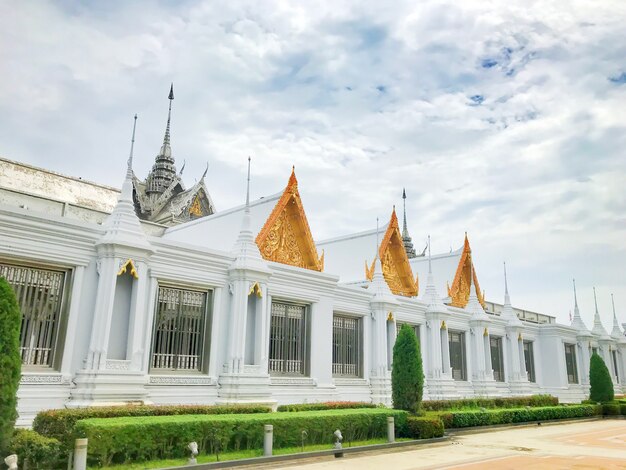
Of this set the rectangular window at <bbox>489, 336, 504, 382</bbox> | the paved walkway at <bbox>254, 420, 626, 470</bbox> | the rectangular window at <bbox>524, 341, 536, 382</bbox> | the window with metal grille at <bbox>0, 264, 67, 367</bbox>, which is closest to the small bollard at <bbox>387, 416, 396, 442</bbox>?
the paved walkway at <bbox>254, 420, 626, 470</bbox>

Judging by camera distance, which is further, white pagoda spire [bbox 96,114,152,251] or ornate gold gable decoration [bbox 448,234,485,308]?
ornate gold gable decoration [bbox 448,234,485,308]

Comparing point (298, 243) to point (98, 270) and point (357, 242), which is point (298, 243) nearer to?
point (357, 242)

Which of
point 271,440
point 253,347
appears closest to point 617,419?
point 253,347

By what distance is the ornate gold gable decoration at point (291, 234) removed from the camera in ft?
66.8

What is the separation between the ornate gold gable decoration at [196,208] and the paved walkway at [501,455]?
23923 mm

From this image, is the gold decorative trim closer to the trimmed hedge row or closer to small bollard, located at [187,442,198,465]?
small bollard, located at [187,442,198,465]

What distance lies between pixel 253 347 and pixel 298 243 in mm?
6651

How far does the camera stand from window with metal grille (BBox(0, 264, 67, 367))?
38.4 ft

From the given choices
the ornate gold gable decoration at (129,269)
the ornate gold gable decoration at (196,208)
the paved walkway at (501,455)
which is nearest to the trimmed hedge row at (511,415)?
the paved walkway at (501,455)

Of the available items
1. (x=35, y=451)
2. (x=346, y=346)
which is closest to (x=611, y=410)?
(x=346, y=346)

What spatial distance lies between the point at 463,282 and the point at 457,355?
695 cm

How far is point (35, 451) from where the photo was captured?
8539 mm

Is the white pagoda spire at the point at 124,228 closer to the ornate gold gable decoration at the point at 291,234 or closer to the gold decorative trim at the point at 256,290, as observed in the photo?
the gold decorative trim at the point at 256,290

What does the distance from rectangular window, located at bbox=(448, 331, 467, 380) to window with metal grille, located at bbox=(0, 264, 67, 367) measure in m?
17.7
